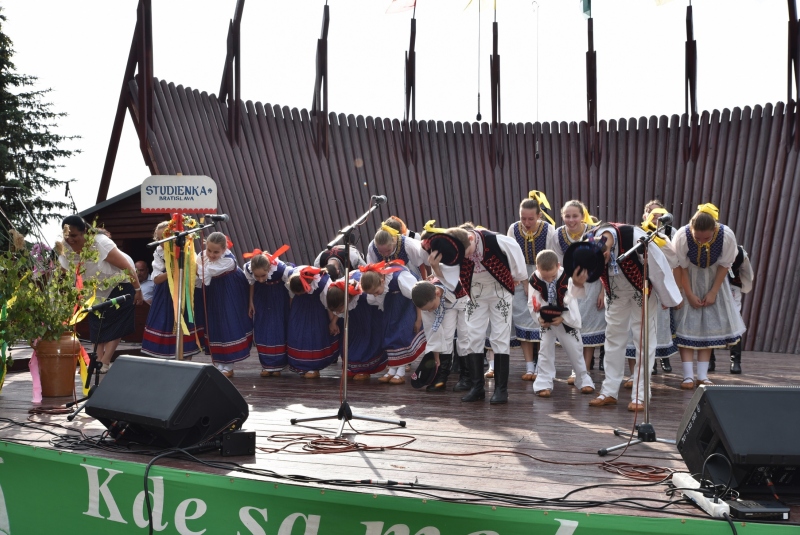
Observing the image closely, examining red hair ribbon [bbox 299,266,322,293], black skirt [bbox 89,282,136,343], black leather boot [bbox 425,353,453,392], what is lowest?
black leather boot [bbox 425,353,453,392]

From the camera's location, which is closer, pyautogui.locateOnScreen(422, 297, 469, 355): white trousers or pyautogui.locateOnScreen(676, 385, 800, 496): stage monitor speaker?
pyautogui.locateOnScreen(676, 385, 800, 496): stage monitor speaker

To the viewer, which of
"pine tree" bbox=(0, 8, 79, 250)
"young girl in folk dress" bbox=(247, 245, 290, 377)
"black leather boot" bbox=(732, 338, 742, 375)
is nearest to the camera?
"young girl in folk dress" bbox=(247, 245, 290, 377)

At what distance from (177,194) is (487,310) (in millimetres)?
3331

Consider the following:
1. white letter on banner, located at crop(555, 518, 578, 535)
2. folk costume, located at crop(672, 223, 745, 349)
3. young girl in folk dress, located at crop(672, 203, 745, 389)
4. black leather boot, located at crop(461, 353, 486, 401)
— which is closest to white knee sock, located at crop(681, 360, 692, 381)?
young girl in folk dress, located at crop(672, 203, 745, 389)

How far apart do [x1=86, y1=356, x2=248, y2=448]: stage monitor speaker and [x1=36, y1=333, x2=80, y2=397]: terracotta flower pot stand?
5.44ft

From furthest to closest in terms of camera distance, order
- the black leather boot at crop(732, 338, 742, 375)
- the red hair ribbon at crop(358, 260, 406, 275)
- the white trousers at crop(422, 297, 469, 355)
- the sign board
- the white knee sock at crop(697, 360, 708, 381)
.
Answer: the sign board < the black leather boot at crop(732, 338, 742, 375) < the red hair ribbon at crop(358, 260, 406, 275) < the white knee sock at crop(697, 360, 708, 381) < the white trousers at crop(422, 297, 469, 355)

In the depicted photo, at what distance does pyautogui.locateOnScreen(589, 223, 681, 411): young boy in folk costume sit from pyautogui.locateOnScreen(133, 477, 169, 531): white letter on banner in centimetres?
283

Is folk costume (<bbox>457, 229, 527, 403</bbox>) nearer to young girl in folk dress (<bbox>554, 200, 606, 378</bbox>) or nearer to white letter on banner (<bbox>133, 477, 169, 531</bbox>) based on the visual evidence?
young girl in folk dress (<bbox>554, 200, 606, 378</bbox>)

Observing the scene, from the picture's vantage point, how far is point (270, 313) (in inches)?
277

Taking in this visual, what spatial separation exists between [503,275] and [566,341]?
68 cm

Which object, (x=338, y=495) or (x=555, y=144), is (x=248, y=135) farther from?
(x=338, y=495)

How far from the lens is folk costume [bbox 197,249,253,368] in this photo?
23.0 ft

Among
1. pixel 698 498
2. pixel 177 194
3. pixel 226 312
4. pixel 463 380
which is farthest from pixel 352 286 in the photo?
pixel 698 498

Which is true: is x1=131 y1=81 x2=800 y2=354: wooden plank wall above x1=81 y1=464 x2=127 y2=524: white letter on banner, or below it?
above
